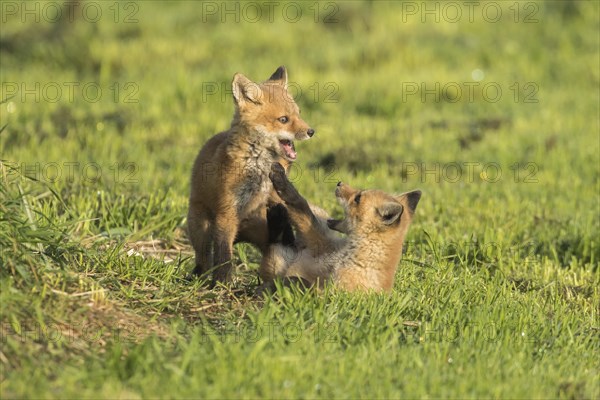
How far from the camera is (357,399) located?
495 cm

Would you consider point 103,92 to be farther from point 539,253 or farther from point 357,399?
point 357,399

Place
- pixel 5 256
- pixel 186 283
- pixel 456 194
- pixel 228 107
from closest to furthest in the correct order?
pixel 5 256 < pixel 186 283 < pixel 456 194 < pixel 228 107

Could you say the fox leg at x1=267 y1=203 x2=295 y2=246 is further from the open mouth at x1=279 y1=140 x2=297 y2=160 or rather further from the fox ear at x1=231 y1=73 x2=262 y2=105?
the fox ear at x1=231 y1=73 x2=262 y2=105

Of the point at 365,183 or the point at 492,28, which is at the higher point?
the point at 492,28

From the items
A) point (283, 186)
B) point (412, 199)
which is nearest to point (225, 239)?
point (283, 186)

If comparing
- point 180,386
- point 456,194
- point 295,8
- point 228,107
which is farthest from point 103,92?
point 180,386

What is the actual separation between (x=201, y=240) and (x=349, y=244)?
116cm

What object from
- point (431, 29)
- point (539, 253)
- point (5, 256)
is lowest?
point (539, 253)

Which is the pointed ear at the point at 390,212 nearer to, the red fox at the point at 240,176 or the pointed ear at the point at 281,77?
the red fox at the point at 240,176

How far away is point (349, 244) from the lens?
6465 mm

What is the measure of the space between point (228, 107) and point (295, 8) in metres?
4.51

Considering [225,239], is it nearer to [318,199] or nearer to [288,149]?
[288,149]

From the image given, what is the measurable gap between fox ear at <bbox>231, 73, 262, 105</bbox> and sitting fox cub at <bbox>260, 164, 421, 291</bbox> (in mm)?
779

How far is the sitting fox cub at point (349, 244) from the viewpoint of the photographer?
20.8 feet
